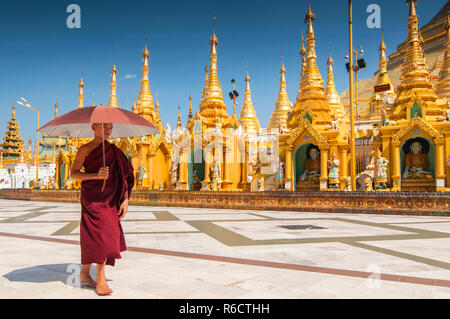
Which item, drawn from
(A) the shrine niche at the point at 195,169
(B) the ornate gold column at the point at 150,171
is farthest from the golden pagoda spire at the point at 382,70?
(B) the ornate gold column at the point at 150,171

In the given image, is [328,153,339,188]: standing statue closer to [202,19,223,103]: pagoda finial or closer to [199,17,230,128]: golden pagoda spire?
[199,17,230,128]: golden pagoda spire

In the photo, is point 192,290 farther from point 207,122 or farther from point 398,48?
point 398,48

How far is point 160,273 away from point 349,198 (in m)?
12.0

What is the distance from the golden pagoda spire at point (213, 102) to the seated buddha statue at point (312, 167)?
6.15 metres

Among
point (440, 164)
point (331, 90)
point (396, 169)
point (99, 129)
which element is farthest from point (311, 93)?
point (99, 129)

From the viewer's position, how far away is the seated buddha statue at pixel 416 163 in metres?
19.4

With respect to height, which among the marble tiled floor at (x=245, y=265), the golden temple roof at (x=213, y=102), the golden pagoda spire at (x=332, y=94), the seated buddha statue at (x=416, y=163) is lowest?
Answer: the marble tiled floor at (x=245, y=265)

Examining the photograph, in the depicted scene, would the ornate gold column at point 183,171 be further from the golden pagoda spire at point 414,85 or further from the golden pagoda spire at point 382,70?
the golden pagoda spire at point 382,70

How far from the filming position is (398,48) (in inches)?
2056

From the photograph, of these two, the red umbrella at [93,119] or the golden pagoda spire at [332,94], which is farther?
the golden pagoda spire at [332,94]

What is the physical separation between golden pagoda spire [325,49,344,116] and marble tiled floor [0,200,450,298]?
26.9 metres

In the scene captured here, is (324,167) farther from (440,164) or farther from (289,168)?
(440,164)

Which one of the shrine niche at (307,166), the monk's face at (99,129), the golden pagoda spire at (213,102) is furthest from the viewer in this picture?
the golden pagoda spire at (213,102)
